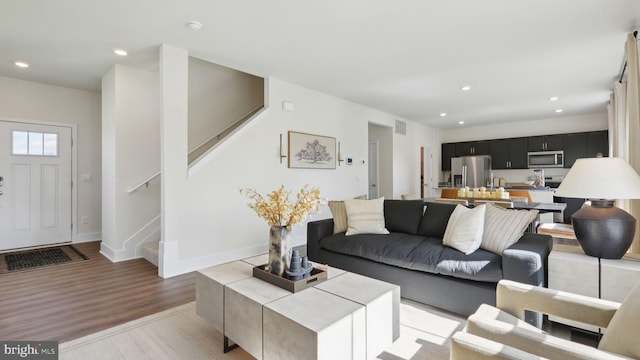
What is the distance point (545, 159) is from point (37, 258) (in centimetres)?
995

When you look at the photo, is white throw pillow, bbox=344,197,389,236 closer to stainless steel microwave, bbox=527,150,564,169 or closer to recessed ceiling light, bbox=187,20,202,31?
→ recessed ceiling light, bbox=187,20,202,31

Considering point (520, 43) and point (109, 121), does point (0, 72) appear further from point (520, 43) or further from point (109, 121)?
point (520, 43)

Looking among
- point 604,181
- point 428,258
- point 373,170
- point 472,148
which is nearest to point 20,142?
point 428,258

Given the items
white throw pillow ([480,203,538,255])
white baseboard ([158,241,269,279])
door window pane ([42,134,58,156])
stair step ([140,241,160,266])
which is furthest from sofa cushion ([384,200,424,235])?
door window pane ([42,134,58,156])

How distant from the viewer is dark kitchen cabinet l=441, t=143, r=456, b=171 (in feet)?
29.3

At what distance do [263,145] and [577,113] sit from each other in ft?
23.8

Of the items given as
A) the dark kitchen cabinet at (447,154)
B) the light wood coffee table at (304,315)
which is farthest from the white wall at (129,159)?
the dark kitchen cabinet at (447,154)

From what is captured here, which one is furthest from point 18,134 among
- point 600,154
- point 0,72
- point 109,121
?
point 600,154

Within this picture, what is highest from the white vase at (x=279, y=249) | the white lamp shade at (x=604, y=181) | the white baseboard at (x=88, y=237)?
the white lamp shade at (x=604, y=181)

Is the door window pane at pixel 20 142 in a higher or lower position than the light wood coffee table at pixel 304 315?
higher

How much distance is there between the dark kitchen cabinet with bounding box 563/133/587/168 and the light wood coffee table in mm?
7647

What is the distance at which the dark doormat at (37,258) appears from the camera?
3.64 meters

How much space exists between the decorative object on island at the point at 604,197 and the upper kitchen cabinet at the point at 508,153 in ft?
21.0

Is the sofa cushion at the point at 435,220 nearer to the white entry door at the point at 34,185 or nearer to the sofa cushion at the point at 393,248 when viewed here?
the sofa cushion at the point at 393,248
